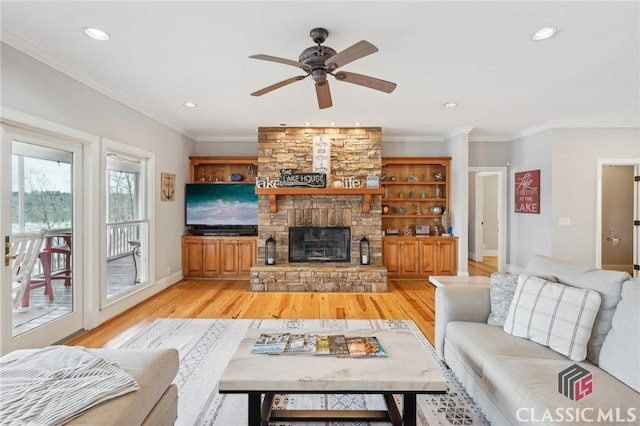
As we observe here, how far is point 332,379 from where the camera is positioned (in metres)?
1.61

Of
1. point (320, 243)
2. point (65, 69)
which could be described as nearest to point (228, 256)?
point (320, 243)

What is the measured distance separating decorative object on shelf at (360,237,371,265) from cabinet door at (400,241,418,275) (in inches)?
28.3

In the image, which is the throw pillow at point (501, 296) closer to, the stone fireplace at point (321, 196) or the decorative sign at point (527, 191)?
the stone fireplace at point (321, 196)

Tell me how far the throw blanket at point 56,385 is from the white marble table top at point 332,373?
0.51 meters

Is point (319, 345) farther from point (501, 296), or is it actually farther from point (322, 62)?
point (322, 62)

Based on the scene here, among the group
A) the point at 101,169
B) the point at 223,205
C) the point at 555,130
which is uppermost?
the point at 555,130

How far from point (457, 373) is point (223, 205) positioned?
4767 millimetres

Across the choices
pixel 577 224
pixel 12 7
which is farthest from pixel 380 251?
pixel 12 7

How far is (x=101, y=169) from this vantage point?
3.61 m

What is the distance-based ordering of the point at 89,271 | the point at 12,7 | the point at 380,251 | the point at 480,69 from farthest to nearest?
the point at 380,251, the point at 89,271, the point at 480,69, the point at 12,7

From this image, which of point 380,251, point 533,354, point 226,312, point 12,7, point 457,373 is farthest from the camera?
point 380,251

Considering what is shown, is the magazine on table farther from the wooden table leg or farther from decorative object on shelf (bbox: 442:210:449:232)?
decorative object on shelf (bbox: 442:210:449:232)

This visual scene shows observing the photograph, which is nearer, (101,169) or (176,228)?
(101,169)

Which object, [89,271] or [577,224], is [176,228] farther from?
[577,224]
